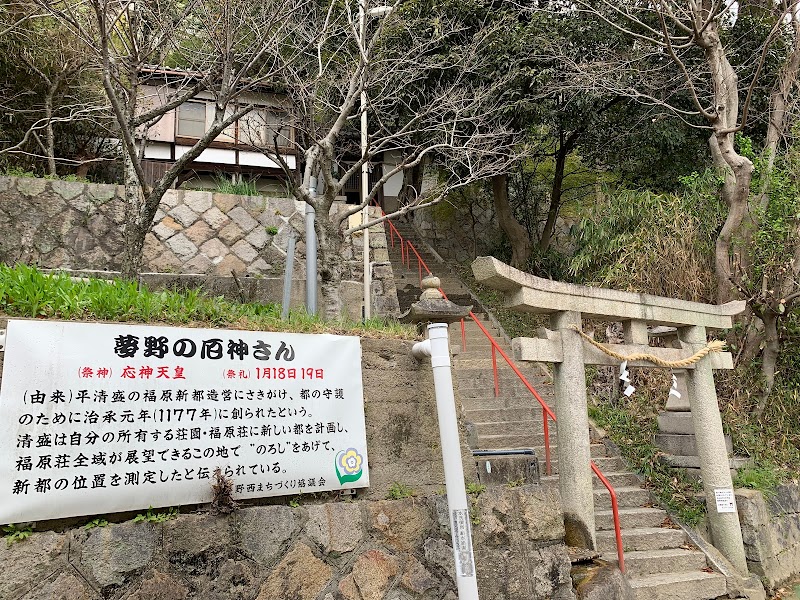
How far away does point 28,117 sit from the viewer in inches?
398

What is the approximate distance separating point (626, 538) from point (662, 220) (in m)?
5.64

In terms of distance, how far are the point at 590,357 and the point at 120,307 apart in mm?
4485

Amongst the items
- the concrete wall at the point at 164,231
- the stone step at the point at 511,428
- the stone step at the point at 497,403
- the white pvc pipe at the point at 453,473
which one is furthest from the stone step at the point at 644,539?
the concrete wall at the point at 164,231

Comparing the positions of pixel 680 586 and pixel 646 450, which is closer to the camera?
pixel 680 586

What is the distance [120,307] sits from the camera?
12.7ft

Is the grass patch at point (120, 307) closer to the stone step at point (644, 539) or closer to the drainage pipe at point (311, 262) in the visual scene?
the drainage pipe at point (311, 262)

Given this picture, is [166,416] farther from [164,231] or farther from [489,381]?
[489,381]

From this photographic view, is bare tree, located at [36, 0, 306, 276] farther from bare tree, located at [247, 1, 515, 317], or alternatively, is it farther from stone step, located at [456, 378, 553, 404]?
stone step, located at [456, 378, 553, 404]

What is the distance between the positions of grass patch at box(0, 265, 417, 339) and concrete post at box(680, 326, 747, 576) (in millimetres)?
4319

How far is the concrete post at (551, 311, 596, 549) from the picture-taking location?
5672 millimetres

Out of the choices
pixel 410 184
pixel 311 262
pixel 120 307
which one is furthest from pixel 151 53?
pixel 410 184

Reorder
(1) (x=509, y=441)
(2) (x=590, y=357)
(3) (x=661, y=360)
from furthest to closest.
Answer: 1. (1) (x=509, y=441)
2. (3) (x=661, y=360)
3. (2) (x=590, y=357)

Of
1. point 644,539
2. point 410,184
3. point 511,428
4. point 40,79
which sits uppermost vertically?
point 410,184

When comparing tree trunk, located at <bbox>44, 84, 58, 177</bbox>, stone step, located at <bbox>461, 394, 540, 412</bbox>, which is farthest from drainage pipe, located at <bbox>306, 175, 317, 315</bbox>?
tree trunk, located at <bbox>44, 84, 58, 177</bbox>
